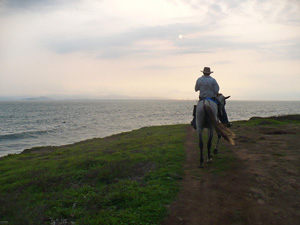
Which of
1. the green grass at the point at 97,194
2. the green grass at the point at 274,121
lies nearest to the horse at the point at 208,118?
the green grass at the point at 97,194

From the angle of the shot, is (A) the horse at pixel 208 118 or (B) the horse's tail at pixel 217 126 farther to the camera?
(A) the horse at pixel 208 118

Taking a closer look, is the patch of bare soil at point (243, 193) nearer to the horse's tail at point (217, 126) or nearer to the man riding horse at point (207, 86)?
the horse's tail at point (217, 126)

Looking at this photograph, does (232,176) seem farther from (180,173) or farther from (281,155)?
(281,155)

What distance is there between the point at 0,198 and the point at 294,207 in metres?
8.19

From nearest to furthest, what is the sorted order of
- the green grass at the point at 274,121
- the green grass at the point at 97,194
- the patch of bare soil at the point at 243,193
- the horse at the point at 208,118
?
1. the patch of bare soil at the point at 243,193
2. the green grass at the point at 97,194
3. the horse at the point at 208,118
4. the green grass at the point at 274,121

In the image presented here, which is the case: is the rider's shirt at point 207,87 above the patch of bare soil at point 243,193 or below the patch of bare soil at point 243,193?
above

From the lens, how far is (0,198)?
654cm

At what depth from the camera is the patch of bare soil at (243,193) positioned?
4848 millimetres

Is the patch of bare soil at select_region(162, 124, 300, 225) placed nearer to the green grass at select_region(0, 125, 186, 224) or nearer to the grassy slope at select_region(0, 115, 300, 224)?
the grassy slope at select_region(0, 115, 300, 224)

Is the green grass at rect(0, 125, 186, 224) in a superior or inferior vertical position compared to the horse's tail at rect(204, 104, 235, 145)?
inferior

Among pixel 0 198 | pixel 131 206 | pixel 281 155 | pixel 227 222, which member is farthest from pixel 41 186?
pixel 281 155

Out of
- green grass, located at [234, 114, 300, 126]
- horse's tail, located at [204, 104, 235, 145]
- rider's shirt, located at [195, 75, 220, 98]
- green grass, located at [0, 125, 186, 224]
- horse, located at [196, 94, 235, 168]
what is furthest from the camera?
green grass, located at [234, 114, 300, 126]

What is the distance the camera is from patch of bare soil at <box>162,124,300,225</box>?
485 cm

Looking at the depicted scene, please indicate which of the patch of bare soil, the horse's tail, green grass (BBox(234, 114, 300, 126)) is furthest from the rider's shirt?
green grass (BBox(234, 114, 300, 126))
